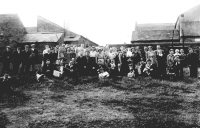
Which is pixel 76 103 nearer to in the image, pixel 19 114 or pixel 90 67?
pixel 19 114

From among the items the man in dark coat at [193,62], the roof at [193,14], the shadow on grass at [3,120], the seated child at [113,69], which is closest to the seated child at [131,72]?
the seated child at [113,69]

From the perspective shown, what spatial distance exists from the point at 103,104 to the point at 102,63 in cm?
533

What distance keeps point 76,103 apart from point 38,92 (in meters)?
2.84

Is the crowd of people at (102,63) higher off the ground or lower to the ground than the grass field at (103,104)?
higher

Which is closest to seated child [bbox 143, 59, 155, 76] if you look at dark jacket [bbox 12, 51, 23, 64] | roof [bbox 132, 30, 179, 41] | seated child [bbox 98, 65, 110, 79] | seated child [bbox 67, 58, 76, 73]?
seated child [bbox 98, 65, 110, 79]

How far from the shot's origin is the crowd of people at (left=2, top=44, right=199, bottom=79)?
16953mm

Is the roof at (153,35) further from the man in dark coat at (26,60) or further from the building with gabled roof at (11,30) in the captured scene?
the man in dark coat at (26,60)

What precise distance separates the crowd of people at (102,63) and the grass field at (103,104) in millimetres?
820

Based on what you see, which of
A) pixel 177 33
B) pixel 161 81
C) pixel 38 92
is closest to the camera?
pixel 38 92

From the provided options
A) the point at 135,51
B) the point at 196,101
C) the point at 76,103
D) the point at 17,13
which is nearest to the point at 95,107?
the point at 76,103

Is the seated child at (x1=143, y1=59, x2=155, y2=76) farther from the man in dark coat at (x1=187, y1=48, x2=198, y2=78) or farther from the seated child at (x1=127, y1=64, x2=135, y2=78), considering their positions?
the man in dark coat at (x1=187, y1=48, x2=198, y2=78)

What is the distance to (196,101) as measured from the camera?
41.6 ft

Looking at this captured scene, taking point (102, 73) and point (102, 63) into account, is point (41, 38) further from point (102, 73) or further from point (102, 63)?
point (102, 73)

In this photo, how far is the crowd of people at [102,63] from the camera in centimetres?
1695
